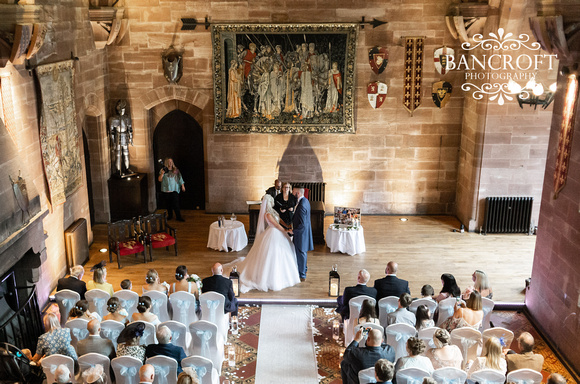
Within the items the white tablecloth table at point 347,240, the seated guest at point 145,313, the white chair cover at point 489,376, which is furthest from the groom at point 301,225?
the white chair cover at point 489,376

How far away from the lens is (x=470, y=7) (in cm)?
1211

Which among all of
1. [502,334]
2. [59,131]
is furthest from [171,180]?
[502,334]

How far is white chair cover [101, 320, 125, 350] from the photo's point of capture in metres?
7.20

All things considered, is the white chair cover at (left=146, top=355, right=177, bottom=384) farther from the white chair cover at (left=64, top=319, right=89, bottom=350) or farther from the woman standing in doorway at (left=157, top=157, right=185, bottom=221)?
the woman standing in doorway at (left=157, top=157, right=185, bottom=221)

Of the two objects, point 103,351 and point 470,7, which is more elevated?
point 470,7

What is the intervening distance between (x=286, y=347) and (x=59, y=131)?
5423 mm

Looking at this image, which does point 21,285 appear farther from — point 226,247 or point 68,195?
point 226,247

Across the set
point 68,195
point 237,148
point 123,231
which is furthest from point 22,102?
point 237,148

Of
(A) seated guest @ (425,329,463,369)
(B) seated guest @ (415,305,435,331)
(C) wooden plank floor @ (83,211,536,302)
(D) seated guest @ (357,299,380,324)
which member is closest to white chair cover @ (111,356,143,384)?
(D) seated guest @ (357,299,380,324)

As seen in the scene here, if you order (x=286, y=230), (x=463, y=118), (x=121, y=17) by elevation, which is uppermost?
(x=121, y=17)

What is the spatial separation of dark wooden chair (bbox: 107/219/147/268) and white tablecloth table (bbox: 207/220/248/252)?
141 centimetres

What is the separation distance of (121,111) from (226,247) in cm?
400

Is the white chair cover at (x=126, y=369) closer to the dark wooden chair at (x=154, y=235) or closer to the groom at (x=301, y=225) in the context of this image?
the groom at (x=301, y=225)

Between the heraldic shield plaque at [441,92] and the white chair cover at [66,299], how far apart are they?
29.2ft
